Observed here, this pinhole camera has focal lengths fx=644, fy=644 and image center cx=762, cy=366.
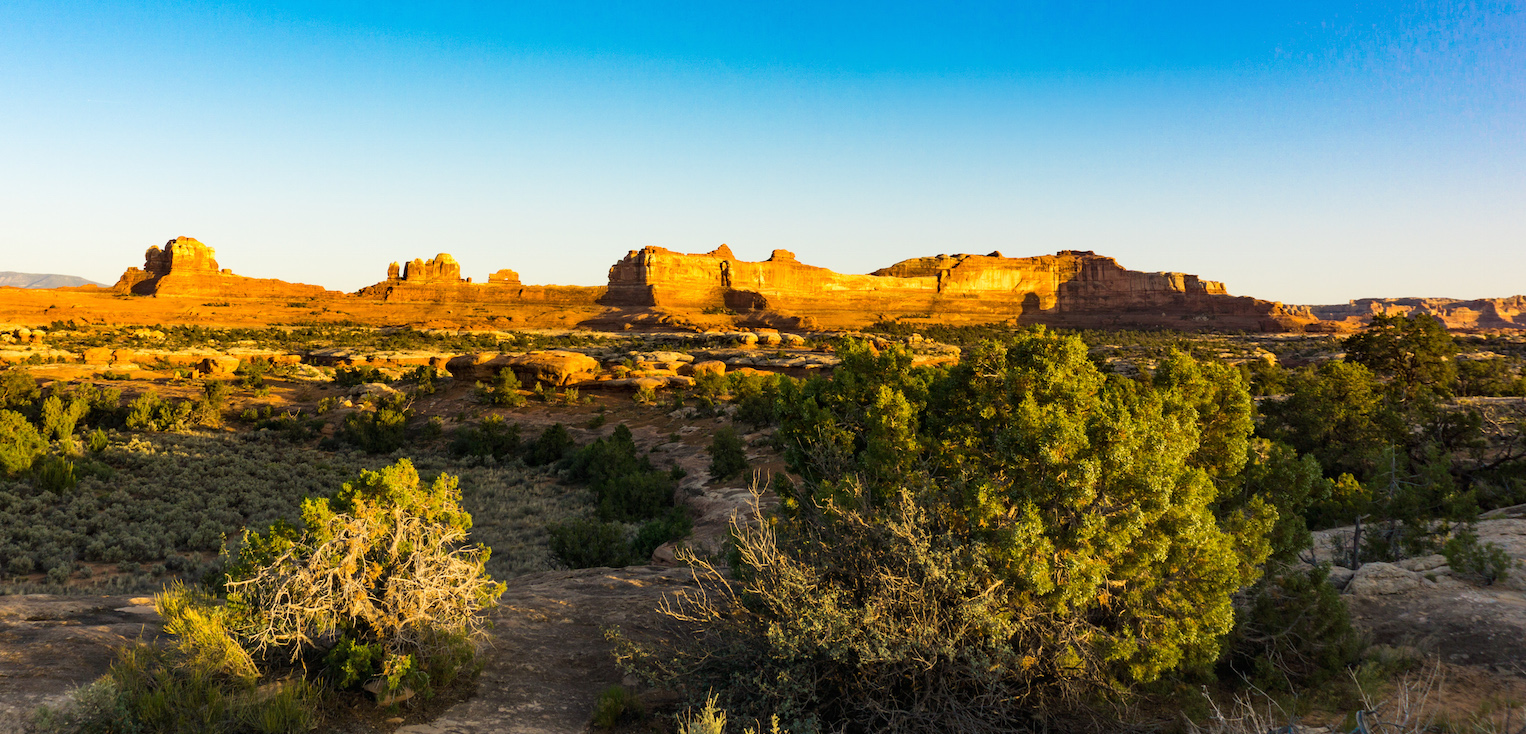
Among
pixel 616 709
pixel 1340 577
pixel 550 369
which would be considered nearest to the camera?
pixel 616 709

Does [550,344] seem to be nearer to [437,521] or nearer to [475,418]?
[475,418]

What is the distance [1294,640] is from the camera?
5.89 metres

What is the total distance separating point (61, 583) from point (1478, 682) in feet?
52.2

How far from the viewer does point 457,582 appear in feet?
19.8

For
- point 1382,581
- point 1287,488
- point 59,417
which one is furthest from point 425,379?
point 1382,581

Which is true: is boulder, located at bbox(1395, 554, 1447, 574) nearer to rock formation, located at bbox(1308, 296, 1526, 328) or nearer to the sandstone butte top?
the sandstone butte top

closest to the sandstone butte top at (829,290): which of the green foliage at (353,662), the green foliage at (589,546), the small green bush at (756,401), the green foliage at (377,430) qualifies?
the small green bush at (756,401)

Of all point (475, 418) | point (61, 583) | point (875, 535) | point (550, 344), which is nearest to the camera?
point (875, 535)

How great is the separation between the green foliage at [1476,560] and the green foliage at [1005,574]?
3.16 metres

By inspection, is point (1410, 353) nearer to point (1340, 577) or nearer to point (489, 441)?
point (1340, 577)

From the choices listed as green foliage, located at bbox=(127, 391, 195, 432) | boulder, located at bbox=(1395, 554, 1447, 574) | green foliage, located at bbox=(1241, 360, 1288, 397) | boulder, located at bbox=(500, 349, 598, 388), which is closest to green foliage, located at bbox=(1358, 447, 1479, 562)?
boulder, located at bbox=(1395, 554, 1447, 574)

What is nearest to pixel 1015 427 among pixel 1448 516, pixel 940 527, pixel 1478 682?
pixel 940 527

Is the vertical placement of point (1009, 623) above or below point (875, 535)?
below

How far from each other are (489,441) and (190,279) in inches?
4535
